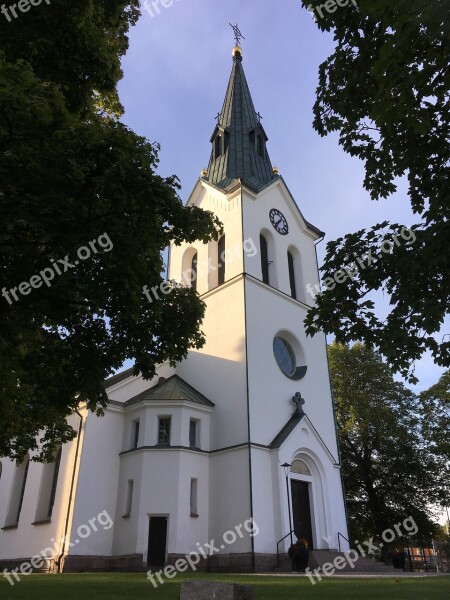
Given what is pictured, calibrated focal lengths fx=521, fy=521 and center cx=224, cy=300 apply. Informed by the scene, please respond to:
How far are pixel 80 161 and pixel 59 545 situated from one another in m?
16.5

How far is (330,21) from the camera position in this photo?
795cm

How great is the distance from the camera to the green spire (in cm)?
2909

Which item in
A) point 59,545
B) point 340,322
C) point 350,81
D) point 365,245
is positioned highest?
point 350,81

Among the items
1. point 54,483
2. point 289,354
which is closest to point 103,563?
point 54,483

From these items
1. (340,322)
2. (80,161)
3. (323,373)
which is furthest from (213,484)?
(80,161)

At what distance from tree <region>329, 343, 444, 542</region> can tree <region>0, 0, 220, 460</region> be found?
914 inches

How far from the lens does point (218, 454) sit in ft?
66.3

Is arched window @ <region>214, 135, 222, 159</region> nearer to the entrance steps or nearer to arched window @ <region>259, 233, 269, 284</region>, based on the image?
arched window @ <region>259, 233, 269, 284</region>

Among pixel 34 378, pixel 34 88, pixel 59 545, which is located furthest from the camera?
pixel 59 545

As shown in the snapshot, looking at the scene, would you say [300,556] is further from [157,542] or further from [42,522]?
[42,522]

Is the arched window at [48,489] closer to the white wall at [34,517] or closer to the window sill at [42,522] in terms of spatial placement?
the white wall at [34,517]

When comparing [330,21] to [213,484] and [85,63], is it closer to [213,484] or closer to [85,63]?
[85,63]

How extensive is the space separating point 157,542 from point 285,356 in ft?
31.7

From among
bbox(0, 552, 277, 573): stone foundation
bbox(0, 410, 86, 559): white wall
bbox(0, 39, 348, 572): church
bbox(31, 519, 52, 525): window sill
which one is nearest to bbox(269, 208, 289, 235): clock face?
bbox(0, 39, 348, 572): church
